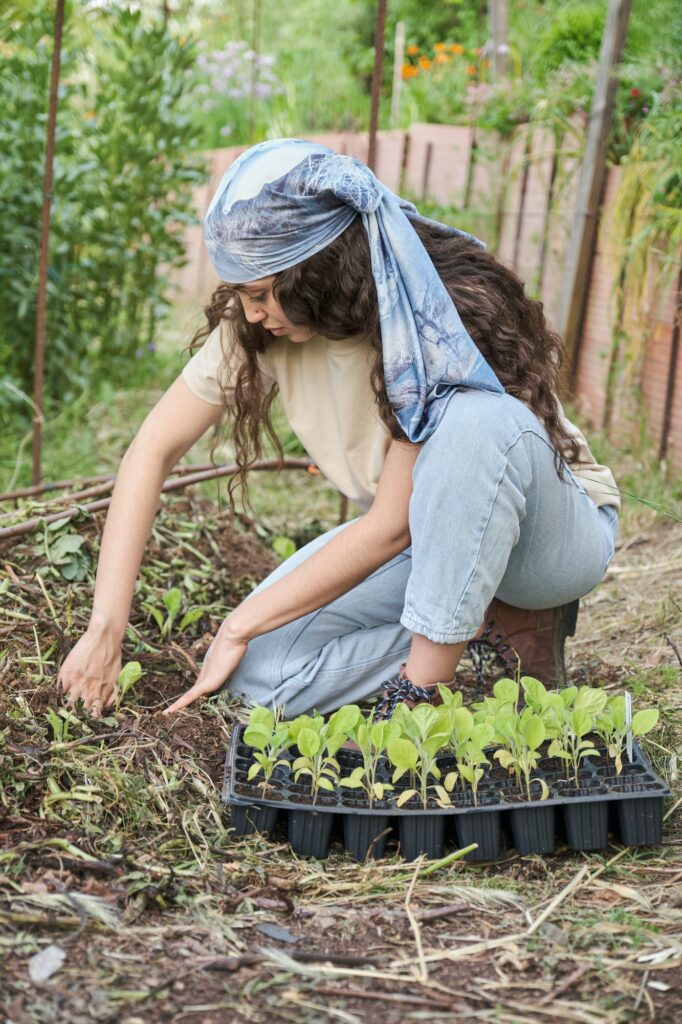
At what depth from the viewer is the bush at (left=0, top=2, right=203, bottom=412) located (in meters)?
4.04

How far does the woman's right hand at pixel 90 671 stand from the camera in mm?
1824

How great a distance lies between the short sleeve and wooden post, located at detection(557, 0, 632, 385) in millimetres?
1971

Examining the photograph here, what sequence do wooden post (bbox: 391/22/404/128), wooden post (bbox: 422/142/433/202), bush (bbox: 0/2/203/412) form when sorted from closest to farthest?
bush (bbox: 0/2/203/412) < wooden post (bbox: 422/142/433/202) < wooden post (bbox: 391/22/404/128)

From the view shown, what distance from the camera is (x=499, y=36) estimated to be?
5.27 m

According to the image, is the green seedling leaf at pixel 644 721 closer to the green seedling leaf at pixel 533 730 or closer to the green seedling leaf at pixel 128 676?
the green seedling leaf at pixel 533 730

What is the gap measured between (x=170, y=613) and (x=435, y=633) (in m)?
0.67

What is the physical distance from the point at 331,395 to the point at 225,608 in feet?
2.07

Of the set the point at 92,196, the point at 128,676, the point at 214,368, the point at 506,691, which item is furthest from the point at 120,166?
the point at 506,691

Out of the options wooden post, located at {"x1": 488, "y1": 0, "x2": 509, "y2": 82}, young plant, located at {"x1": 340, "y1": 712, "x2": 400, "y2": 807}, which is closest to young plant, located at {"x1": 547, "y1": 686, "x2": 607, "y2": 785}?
young plant, located at {"x1": 340, "y1": 712, "x2": 400, "y2": 807}

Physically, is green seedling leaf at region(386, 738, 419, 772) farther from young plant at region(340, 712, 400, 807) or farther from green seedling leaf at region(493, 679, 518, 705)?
green seedling leaf at region(493, 679, 518, 705)

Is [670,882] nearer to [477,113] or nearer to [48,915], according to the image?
[48,915]

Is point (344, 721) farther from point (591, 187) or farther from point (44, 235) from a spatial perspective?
point (591, 187)

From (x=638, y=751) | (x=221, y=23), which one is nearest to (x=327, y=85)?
(x=221, y=23)

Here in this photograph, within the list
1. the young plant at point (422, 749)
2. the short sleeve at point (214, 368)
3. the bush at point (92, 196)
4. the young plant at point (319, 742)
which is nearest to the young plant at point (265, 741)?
the young plant at point (319, 742)
